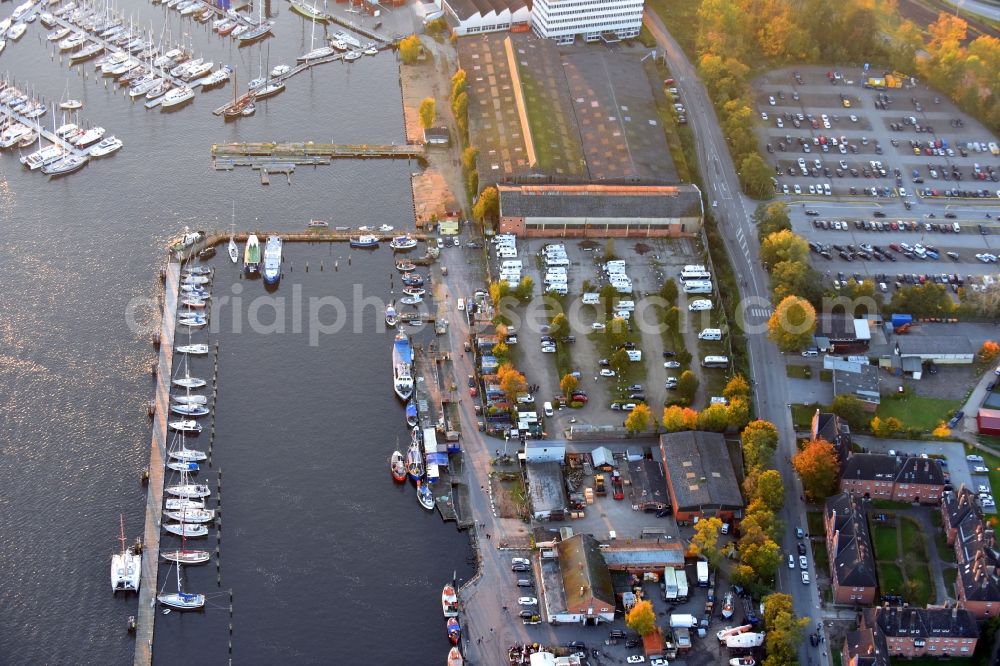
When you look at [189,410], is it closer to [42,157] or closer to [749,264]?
[42,157]

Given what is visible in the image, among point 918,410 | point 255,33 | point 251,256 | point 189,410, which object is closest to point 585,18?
point 255,33

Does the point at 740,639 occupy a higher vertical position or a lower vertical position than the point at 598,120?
lower

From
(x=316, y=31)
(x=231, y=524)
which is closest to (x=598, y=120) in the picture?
(x=316, y=31)

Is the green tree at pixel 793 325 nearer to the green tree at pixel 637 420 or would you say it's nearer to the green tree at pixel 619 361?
the green tree at pixel 619 361

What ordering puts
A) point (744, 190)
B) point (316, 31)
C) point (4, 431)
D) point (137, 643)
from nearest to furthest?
1. point (137, 643)
2. point (4, 431)
3. point (744, 190)
4. point (316, 31)

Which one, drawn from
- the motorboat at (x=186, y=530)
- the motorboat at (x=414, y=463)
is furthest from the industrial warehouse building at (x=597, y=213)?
the motorboat at (x=186, y=530)

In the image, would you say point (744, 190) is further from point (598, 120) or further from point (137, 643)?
point (137, 643)
